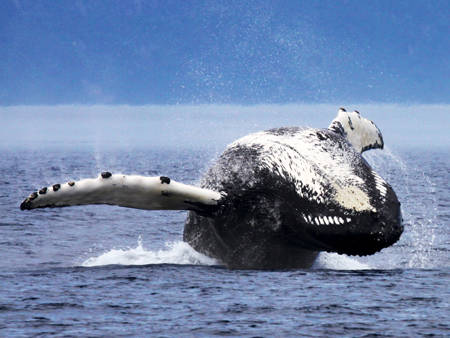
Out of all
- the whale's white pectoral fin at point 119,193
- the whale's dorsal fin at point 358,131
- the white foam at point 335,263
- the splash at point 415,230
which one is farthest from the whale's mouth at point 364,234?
the whale's dorsal fin at point 358,131

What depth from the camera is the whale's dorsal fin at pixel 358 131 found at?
15.1 m

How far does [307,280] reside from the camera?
12.7 metres

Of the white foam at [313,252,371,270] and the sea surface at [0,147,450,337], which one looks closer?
the sea surface at [0,147,450,337]

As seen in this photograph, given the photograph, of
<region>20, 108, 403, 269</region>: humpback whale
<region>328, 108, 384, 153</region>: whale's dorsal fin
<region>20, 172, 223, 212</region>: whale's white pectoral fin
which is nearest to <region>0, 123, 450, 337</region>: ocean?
<region>20, 108, 403, 269</region>: humpback whale

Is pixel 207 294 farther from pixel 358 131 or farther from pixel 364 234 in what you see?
pixel 358 131

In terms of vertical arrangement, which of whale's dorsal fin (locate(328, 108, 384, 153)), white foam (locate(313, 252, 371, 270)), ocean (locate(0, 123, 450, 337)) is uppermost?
whale's dorsal fin (locate(328, 108, 384, 153))

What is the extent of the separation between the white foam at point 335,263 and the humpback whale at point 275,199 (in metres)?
0.39

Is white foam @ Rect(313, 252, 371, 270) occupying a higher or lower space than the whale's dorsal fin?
lower

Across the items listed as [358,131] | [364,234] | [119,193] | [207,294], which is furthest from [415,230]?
[119,193]

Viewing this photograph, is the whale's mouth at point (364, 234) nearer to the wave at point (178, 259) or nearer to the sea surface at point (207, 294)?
the sea surface at point (207, 294)

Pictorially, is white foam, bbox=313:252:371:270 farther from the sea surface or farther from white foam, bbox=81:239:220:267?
white foam, bbox=81:239:220:267

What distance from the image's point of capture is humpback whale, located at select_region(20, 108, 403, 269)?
12.2 meters

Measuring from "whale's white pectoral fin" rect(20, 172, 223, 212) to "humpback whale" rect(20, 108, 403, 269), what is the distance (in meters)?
0.01

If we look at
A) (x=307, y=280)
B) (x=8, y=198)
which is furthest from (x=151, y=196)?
(x=8, y=198)
